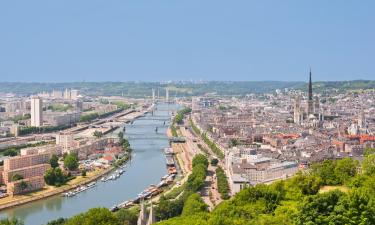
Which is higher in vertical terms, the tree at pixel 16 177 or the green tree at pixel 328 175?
the green tree at pixel 328 175

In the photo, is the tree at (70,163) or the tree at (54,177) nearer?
the tree at (54,177)

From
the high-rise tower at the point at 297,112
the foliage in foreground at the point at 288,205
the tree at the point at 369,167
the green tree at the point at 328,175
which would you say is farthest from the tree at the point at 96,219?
the high-rise tower at the point at 297,112

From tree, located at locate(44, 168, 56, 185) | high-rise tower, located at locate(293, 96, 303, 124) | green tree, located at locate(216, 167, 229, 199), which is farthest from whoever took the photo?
high-rise tower, located at locate(293, 96, 303, 124)

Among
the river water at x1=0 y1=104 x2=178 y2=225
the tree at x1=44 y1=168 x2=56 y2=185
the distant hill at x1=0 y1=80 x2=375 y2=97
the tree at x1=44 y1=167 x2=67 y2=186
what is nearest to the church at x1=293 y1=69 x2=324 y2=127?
the river water at x1=0 y1=104 x2=178 y2=225

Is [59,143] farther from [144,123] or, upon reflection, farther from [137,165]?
[144,123]

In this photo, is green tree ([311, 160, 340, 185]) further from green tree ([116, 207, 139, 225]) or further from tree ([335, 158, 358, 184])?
green tree ([116, 207, 139, 225])

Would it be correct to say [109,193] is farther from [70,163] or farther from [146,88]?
[146,88]

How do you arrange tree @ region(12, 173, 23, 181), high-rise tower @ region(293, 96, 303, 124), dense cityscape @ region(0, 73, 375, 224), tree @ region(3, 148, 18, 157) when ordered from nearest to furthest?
dense cityscape @ region(0, 73, 375, 224) < tree @ region(12, 173, 23, 181) < tree @ region(3, 148, 18, 157) < high-rise tower @ region(293, 96, 303, 124)

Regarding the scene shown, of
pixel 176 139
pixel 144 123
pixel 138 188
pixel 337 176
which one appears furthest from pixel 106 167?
pixel 144 123

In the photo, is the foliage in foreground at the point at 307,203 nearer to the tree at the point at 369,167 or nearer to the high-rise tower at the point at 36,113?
the tree at the point at 369,167

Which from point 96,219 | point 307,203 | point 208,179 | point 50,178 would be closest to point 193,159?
point 208,179
